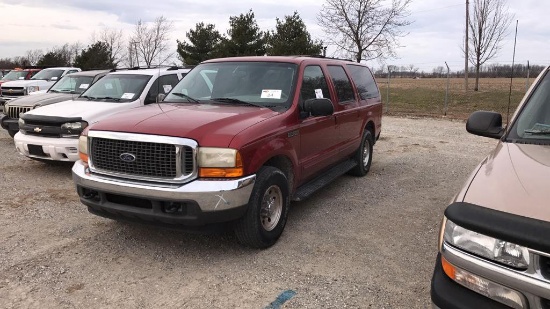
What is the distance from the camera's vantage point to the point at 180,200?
139 inches

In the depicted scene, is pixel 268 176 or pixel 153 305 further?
pixel 268 176

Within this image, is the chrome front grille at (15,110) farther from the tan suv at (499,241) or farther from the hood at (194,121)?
the tan suv at (499,241)

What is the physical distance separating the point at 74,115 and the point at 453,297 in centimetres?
621

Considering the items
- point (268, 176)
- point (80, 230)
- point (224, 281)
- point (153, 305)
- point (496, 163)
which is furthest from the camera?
point (80, 230)

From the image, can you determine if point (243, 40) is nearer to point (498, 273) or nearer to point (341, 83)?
point (341, 83)

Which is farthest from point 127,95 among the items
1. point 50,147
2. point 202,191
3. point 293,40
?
point 293,40

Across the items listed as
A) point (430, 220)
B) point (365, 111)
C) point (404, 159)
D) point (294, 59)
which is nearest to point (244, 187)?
point (294, 59)

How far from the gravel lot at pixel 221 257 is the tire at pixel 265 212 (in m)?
0.16

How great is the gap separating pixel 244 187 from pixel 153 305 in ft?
3.78

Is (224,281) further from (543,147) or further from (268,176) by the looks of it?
(543,147)

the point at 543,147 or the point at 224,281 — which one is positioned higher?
the point at 543,147

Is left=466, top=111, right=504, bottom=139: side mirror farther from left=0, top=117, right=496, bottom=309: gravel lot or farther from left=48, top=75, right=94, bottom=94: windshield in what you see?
left=48, top=75, right=94, bottom=94: windshield

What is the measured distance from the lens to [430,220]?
5027 millimetres

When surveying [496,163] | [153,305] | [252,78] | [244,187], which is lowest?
[153,305]
